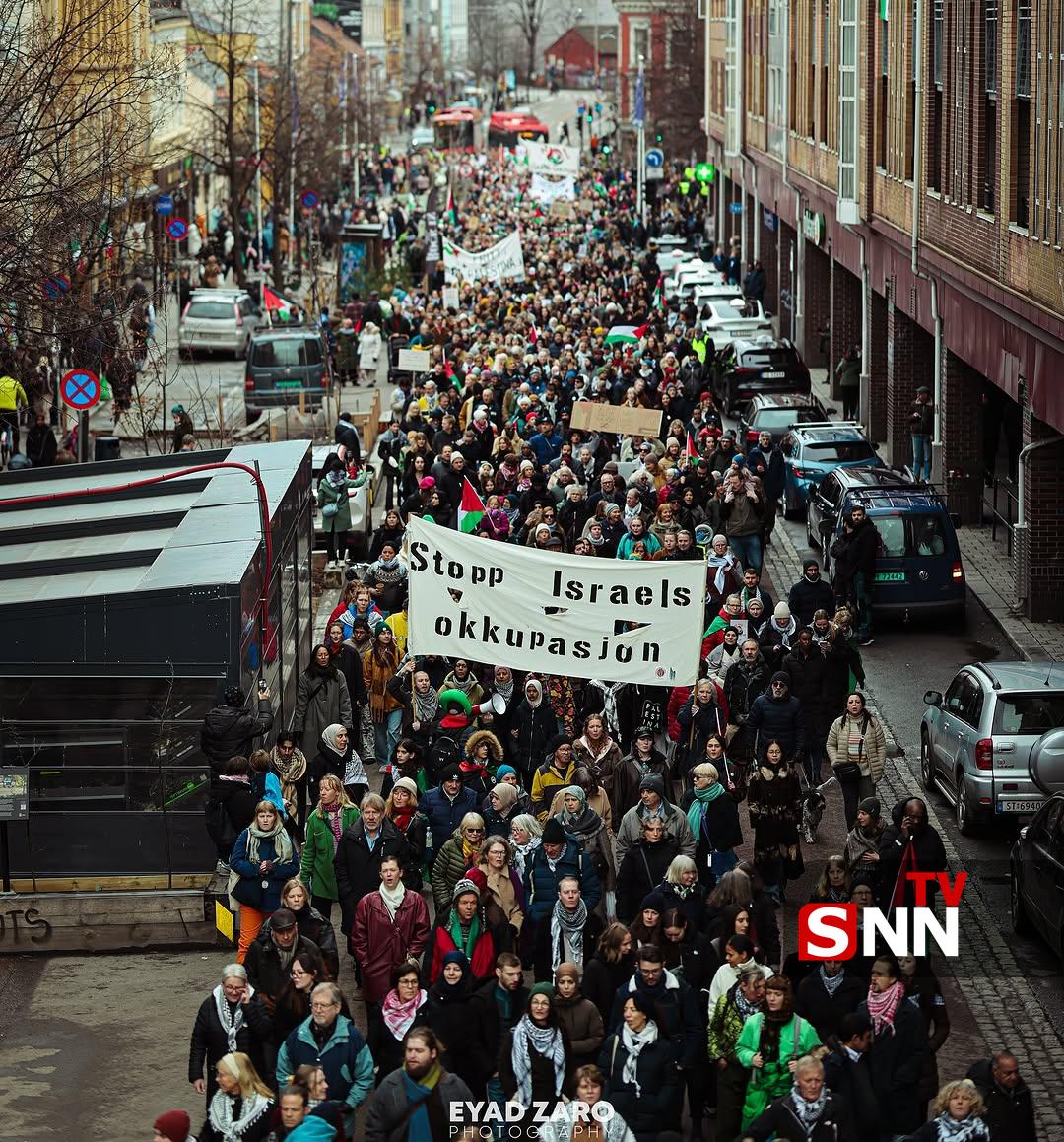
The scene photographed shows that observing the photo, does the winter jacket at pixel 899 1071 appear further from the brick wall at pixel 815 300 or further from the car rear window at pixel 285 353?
the brick wall at pixel 815 300

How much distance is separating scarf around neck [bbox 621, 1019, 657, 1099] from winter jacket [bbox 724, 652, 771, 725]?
6.81 metres

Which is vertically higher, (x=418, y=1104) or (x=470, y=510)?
(x=470, y=510)

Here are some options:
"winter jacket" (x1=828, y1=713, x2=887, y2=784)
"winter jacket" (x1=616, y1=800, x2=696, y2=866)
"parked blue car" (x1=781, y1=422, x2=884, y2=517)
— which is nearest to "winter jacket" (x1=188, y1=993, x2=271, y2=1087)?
"winter jacket" (x1=616, y1=800, x2=696, y2=866)

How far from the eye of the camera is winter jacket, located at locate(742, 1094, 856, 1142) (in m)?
9.84

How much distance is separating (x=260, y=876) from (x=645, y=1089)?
3.68m

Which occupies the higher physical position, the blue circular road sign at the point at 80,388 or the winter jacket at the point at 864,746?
the blue circular road sign at the point at 80,388

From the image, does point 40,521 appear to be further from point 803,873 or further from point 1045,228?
point 1045,228

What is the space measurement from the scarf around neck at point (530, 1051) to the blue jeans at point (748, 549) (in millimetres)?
13520

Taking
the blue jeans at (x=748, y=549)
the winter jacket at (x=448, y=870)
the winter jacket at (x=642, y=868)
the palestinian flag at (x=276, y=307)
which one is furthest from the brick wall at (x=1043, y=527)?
the palestinian flag at (x=276, y=307)

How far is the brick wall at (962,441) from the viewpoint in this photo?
31125 mm

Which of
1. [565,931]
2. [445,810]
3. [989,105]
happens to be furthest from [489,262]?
[565,931]

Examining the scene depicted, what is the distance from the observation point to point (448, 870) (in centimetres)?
1340

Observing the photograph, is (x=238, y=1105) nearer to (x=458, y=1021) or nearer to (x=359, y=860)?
(x=458, y=1021)

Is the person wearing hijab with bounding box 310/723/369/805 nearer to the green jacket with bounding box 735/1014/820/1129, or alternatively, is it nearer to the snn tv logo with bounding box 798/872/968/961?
the snn tv logo with bounding box 798/872/968/961
